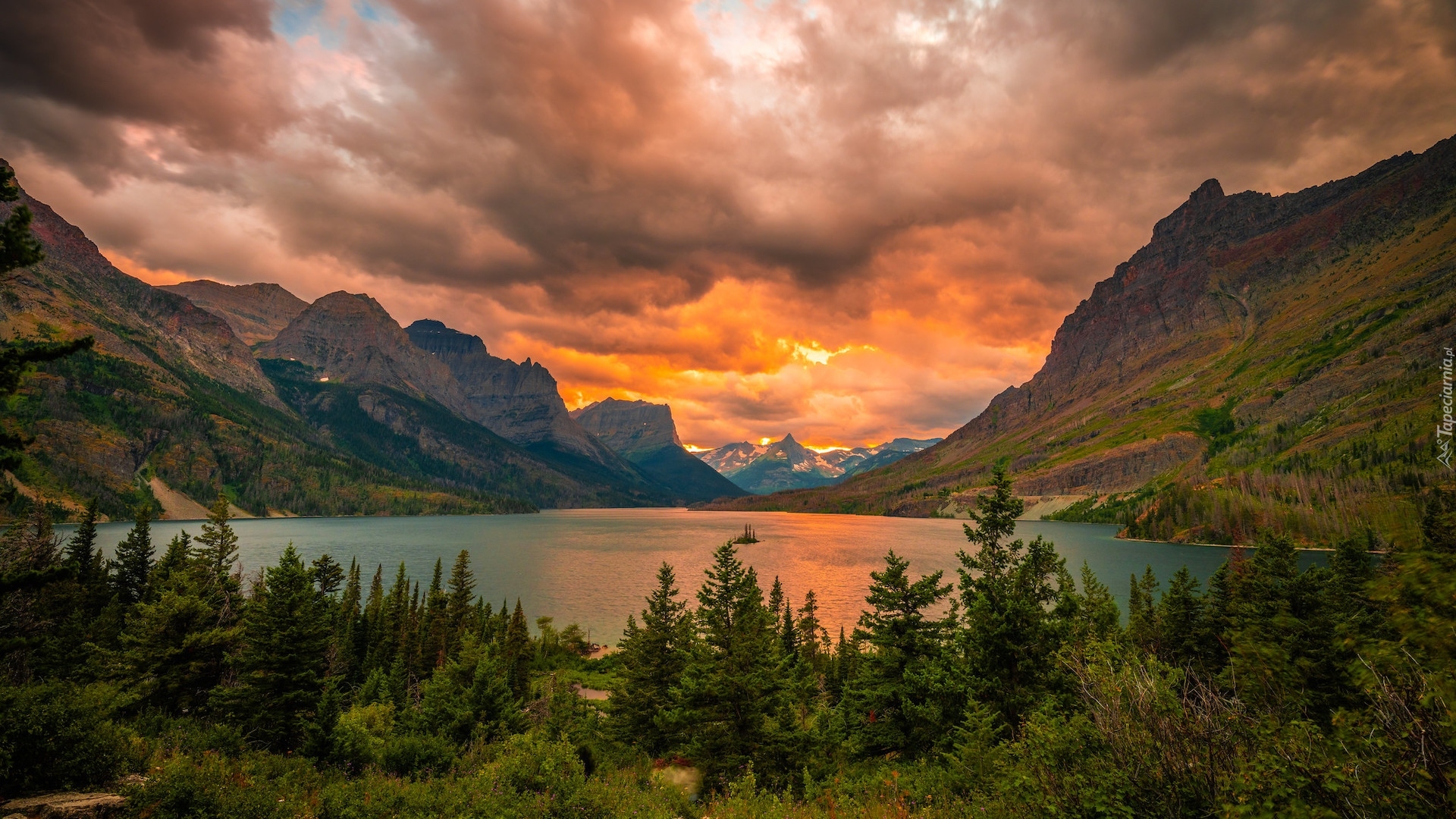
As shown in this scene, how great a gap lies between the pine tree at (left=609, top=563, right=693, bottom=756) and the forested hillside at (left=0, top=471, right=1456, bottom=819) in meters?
0.15

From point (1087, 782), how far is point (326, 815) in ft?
68.2

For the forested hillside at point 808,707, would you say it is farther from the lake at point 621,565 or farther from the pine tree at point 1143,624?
the lake at point 621,565

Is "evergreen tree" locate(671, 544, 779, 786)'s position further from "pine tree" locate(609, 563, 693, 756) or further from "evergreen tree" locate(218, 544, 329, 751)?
"evergreen tree" locate(218, 544, 329, 751)

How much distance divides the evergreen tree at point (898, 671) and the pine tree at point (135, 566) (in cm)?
6924

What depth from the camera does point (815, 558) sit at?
168500 mm

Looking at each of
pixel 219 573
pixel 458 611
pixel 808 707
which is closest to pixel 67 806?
pixel 219 573

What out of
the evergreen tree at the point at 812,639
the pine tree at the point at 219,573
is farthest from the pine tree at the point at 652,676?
the evergreen tree at the point at 812,639

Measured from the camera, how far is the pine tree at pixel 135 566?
5731 centimetres

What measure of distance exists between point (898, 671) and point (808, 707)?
26.3 m

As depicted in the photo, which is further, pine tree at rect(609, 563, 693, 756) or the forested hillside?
pine tree at rect(609, 563, 693, 756)

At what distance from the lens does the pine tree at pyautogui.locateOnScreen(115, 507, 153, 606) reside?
57312 mm

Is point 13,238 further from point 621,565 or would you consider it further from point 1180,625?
point 621,565

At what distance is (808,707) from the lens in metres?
51.8

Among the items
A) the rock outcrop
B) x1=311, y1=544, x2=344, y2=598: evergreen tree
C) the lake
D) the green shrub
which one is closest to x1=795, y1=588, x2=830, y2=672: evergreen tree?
the lake
